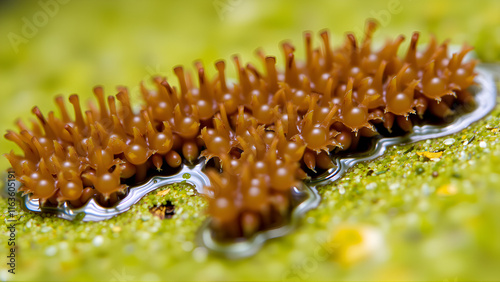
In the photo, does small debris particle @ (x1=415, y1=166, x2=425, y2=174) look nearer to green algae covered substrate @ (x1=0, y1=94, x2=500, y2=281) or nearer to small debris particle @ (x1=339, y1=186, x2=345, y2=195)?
green algae covered substrate @ (x1=0, y1=94, x2=500, y2=281)

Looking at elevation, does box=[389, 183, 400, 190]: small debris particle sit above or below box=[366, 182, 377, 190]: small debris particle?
below

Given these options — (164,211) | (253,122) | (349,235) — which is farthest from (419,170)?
(164,211)

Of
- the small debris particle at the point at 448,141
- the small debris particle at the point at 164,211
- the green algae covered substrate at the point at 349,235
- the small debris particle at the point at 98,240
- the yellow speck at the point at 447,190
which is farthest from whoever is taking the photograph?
the small debris particle at the point at 448,141

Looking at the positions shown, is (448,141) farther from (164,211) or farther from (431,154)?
(164,211)

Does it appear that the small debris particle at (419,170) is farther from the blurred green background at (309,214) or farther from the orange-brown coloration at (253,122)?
the orange-brown coloration at (253,122)

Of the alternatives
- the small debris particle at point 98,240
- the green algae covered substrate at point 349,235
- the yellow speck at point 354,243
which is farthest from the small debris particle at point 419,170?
the small debris particle at point 98,240

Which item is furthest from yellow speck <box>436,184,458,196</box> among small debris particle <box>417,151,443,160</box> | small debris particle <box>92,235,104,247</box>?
small debris particle <box>92,235,104,247</box>

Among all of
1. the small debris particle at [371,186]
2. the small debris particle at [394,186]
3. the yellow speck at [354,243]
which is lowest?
the yellow speck at [354,243]
